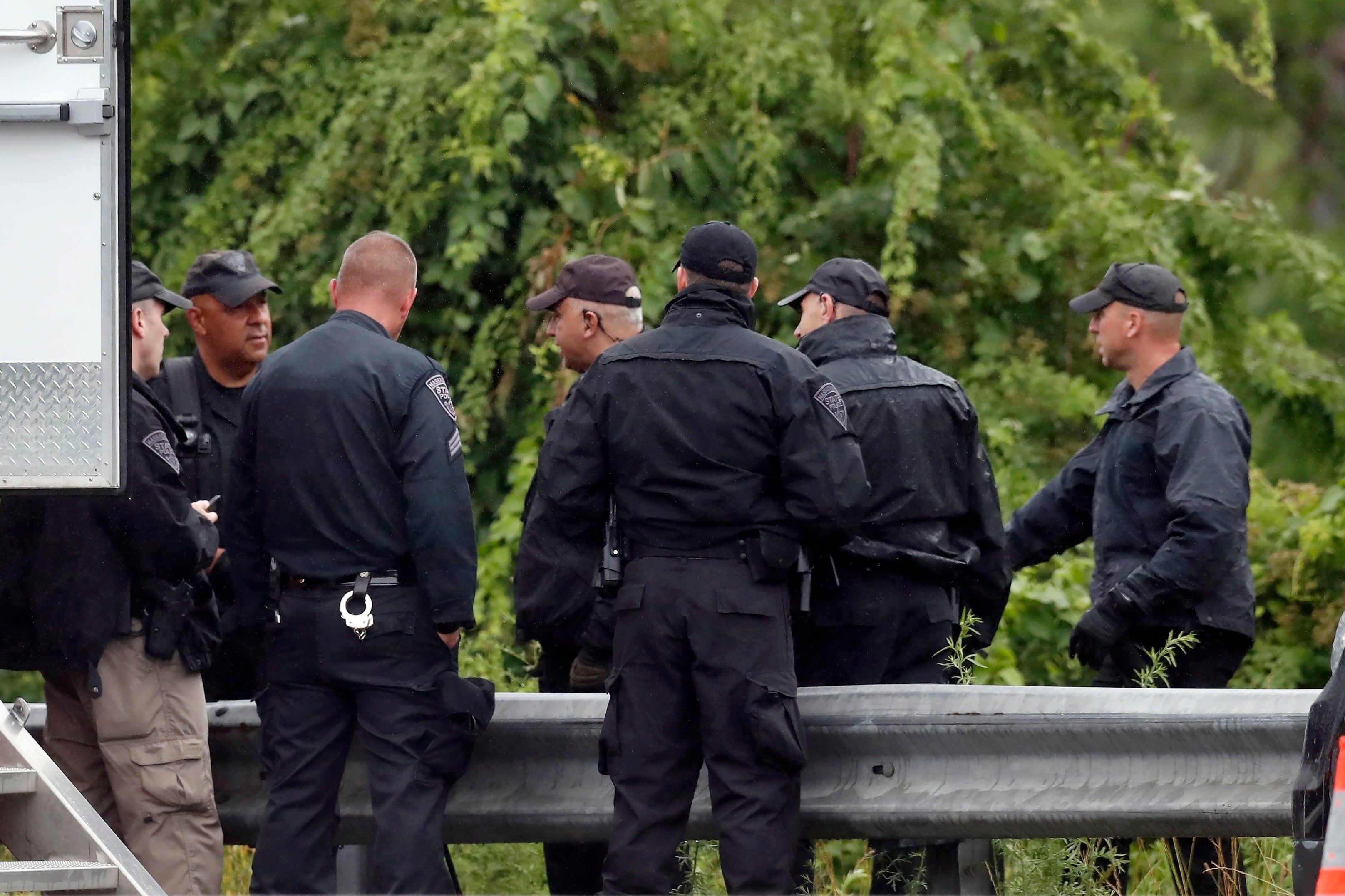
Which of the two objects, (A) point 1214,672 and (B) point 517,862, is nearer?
(A) point 1214,672

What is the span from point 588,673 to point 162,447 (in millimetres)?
1437

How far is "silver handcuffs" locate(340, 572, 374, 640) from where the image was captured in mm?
4445

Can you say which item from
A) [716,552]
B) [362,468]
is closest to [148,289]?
[362,468]

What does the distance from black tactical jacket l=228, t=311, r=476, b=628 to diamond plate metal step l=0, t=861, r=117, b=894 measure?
1.09 m

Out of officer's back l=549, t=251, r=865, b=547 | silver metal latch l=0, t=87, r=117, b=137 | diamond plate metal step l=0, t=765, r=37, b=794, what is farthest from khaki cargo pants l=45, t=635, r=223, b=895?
silver metal latch l=0, t=87, r=117, b=137

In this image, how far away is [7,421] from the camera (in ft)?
12.7

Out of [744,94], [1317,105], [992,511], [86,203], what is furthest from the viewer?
[1317,105]

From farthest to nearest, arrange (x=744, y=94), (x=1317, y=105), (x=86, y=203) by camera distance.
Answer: (x=1317, y=105)
(x=744, y=94)
(x=86, y=203)

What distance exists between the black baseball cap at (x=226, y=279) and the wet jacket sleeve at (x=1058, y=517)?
8.55 ft

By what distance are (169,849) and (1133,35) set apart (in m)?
8.82

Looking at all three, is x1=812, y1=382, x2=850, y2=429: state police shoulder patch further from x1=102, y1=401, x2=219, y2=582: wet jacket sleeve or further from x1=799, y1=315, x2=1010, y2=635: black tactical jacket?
x1=102, y1=401, x2=219, y2=582: wet jacket sleeve

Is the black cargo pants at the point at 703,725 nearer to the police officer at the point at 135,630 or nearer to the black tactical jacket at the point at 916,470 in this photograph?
the black tactical jacket at the point at 916,470

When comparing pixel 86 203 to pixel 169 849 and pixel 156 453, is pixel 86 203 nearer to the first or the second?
pixel 156 453

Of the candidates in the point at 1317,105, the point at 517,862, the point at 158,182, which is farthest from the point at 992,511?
the point at 1317,105
